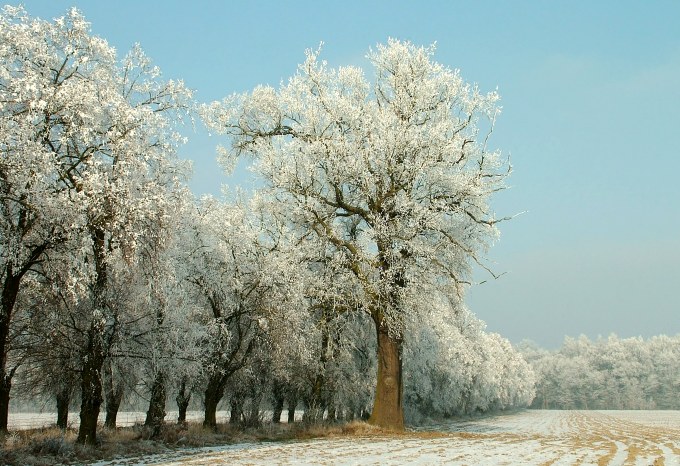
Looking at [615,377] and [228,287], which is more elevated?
[615,377]

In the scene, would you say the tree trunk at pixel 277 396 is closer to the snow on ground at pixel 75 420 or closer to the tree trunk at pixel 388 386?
the snow on ground at pixel 75 420

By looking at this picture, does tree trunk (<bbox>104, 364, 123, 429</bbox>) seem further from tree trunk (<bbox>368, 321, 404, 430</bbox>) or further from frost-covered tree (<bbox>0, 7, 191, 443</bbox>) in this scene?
tree trunk (<bbox>368, 321, 404, 430</bbox>)

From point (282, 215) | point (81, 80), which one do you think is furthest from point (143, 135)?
point (282, 215)

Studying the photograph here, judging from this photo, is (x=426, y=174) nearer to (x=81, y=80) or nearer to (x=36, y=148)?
(x=81, y=80)

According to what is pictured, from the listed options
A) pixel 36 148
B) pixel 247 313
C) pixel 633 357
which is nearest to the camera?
pixel 36 148

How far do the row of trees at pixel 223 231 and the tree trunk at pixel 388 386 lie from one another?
65 mm

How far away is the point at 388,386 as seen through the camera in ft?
82.6

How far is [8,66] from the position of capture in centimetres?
1510

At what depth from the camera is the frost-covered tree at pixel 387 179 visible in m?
24.1

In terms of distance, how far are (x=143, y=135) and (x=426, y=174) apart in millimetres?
11032

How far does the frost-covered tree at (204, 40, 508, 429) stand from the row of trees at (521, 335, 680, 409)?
6199 inches

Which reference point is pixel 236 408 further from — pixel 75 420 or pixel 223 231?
pixel 75 420

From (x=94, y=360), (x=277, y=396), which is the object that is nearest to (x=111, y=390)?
→ (x=94, y=360)

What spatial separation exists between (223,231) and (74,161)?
40.5 feet
